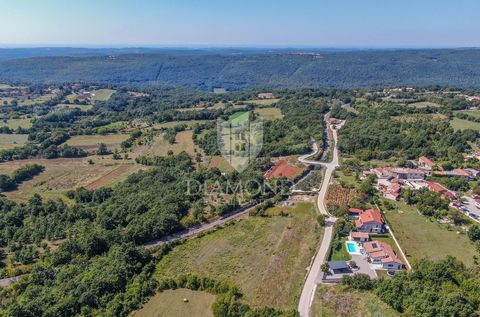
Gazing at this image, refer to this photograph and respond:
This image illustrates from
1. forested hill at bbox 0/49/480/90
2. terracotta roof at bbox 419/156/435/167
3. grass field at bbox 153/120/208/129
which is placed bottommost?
terracotta roof at bbox 419/156/435/167

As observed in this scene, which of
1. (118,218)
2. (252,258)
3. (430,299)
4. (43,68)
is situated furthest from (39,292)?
(43,68)

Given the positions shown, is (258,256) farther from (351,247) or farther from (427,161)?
(427,161)

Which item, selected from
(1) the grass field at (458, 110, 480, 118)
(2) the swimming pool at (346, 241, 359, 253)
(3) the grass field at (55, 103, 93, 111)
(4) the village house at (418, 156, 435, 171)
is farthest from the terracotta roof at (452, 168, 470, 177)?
A: (3) the grass field at (55, 103, 93, 111)

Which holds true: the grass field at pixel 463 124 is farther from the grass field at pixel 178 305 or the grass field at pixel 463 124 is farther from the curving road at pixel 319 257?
the grass field at pixel 178 305

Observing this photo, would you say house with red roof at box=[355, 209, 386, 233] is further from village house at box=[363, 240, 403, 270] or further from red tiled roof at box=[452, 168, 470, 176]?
red tiled roof at box=[452, 168, 470, 176]

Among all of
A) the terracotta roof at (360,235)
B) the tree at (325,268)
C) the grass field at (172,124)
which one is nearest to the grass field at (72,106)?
the grass field at (172,124)

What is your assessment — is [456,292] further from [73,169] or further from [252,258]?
[73,169]
